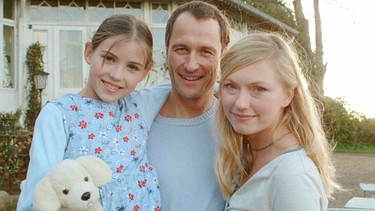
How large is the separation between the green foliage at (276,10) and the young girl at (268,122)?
20209 millimetres

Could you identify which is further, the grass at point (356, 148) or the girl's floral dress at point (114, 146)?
the grass at point (356, 148)

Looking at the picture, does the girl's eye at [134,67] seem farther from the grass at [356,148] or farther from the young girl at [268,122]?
the grass at [356,148]

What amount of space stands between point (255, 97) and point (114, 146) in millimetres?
709

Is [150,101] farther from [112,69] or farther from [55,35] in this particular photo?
[55,35]

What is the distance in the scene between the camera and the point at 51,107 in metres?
2.18

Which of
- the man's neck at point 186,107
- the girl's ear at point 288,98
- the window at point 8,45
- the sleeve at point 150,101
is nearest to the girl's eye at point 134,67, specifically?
the sleeve at point 150,101

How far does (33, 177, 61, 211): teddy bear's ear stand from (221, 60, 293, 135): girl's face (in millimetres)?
831

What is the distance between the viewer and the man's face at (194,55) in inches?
103

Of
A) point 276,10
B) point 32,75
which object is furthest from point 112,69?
point 276,10

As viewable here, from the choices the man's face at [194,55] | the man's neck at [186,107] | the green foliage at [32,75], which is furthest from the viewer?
the green foliage at [32,75]

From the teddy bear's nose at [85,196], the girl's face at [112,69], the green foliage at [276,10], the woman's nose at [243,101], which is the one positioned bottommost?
the teddy bear's nose at [85,196]

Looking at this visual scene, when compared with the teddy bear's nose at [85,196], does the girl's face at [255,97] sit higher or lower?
higher

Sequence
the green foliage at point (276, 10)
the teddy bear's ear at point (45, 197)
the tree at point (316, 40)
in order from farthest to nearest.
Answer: the green foliage at point (276, 10) → the tree at point (316, 40) → the teddy bear's ear at point (45, 197)

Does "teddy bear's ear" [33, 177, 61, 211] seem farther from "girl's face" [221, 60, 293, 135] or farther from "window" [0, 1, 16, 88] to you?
"window" [0, 1, 16, 88]
